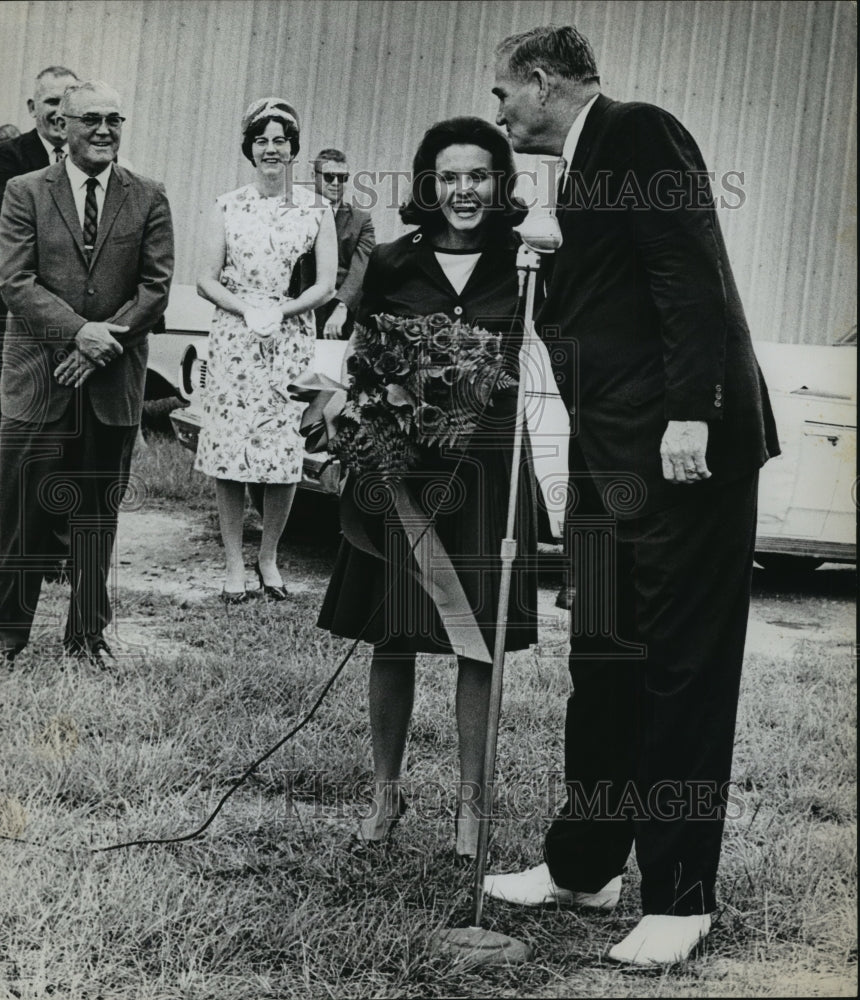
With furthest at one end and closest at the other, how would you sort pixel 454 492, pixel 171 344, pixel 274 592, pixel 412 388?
pixel 171 344 → pixel 274 592 → pixel 454 492 → pixel 412 388

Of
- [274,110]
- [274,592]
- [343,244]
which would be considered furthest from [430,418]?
[274,592]

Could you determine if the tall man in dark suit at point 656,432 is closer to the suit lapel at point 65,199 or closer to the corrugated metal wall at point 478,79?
the corrugated metal wall at point 478,79

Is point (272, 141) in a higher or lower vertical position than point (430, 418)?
higher

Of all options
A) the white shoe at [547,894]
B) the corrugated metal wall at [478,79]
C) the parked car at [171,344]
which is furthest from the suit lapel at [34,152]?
the white shoe at [547,894]

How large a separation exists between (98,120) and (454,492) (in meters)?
1.67

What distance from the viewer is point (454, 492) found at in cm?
356

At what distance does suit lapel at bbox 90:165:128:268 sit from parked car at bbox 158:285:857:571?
323 millimetres

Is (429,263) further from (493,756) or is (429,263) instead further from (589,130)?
(493,756)

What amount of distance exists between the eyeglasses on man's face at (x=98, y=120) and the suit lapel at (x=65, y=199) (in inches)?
17.1

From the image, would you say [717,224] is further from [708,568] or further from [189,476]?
[189,476]

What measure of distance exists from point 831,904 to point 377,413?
5.42 feet

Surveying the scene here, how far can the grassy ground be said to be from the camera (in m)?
3.08

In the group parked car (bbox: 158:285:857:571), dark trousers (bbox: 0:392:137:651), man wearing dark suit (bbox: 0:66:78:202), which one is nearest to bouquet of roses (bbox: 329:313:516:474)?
parked car (bbox: 158:285:857:571)

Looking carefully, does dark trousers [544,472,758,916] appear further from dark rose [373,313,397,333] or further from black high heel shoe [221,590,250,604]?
black high heel shoe [221,590,250,604]
